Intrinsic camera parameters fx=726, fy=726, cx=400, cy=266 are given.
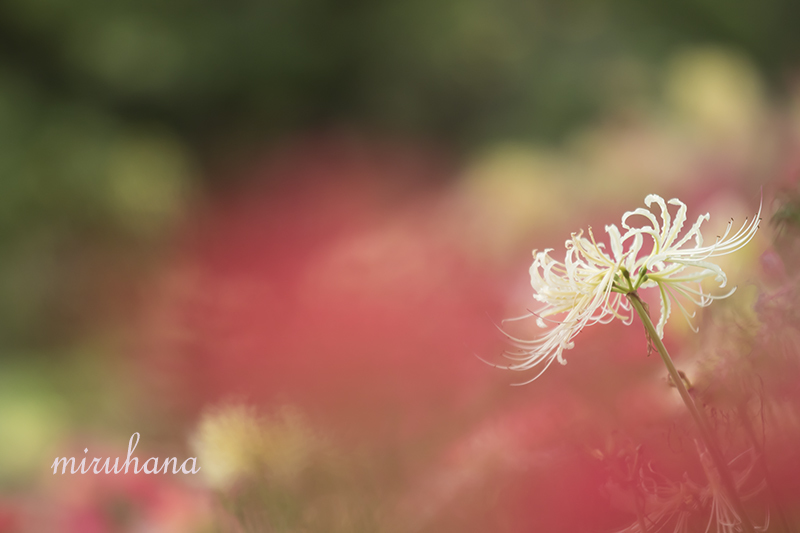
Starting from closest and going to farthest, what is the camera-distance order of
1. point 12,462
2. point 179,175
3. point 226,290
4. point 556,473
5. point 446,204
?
1. point 556,473
2. point 226,290
3. point 12,462
4. point 446,204
5. point 179,175

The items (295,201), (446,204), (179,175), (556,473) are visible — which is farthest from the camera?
(295,201)

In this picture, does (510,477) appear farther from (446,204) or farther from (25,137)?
(25,137)

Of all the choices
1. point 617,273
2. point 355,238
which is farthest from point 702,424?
point 355,238

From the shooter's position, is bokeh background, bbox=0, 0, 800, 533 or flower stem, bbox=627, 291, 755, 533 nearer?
flower stem, bbox=627, 291, 755, 533

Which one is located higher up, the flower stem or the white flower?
the white flower

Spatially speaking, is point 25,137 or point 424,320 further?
point 25,137

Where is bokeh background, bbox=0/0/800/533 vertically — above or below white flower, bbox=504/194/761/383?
above

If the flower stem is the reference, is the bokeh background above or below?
above

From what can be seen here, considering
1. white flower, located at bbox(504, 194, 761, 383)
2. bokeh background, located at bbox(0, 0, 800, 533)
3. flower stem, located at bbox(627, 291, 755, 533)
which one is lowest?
flower stem, located at bbox(627, 291, 755, 533)

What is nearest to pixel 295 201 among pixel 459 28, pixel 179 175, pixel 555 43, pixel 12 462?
pixel 179 175
